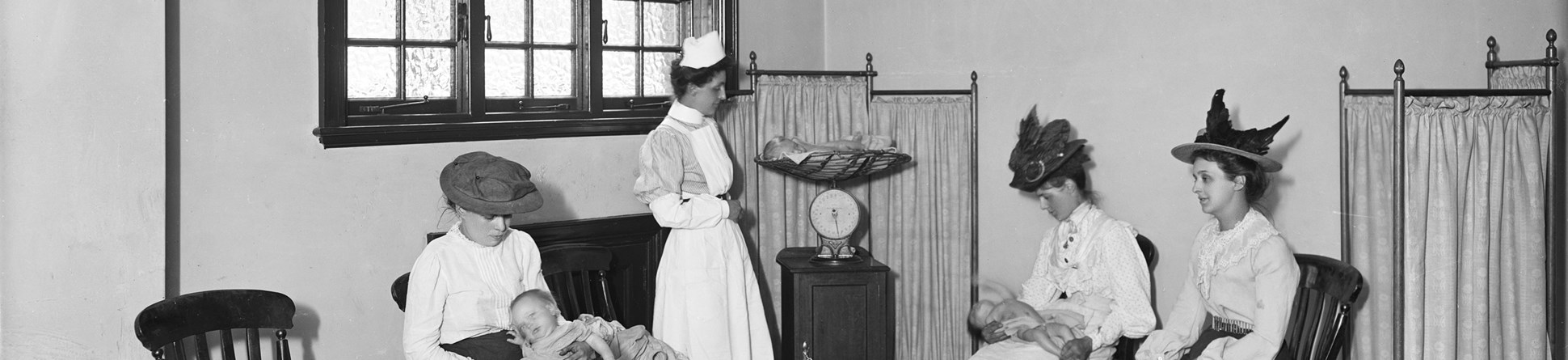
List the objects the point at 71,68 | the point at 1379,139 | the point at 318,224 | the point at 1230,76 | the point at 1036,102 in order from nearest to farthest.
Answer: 1. the point at 71,68
2. the point at 1379,139
3. the point at 318,224
4. the point at 1230,76
5. the point at 1036,102

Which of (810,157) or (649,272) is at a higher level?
(810,157)

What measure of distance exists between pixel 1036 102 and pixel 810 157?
3.14 feet

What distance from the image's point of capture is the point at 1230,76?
4176 mm

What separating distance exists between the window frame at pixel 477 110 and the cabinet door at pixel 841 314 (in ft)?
3.11

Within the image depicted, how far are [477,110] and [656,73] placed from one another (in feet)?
2.79

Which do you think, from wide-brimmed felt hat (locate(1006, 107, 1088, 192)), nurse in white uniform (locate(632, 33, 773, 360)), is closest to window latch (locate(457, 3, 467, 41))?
nurse in white uniform (locate(632, 33, 773, 360))

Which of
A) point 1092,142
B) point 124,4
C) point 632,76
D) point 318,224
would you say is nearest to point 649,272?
point 632,76

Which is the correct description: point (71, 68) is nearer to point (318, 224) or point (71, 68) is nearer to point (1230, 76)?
point (318, 224)

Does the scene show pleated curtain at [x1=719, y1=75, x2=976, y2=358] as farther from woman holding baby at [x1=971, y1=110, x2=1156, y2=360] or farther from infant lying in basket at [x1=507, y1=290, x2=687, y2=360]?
infant lying in basket at [x1=507, y1=290, x2=687, y2=360]

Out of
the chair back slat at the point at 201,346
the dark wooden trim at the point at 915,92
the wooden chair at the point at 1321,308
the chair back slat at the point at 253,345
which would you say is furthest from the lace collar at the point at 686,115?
the wooden chair at the point at 1321,308

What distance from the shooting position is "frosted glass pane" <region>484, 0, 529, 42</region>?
4.37 meters

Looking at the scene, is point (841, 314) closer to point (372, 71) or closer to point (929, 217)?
point (929, 217)

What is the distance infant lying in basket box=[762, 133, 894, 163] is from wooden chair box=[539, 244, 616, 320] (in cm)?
75

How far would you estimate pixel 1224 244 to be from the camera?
3.57 meters
